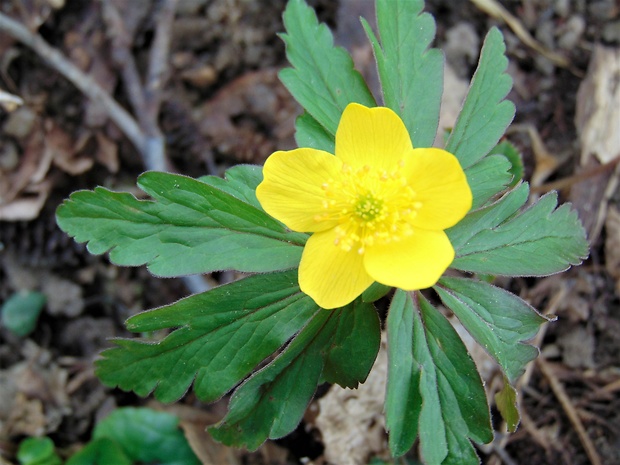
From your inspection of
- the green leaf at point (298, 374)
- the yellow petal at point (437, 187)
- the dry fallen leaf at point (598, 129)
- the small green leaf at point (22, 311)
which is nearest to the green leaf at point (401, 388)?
the green leaf at point (298, 374)

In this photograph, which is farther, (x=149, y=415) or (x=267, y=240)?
(x=149, y=415)

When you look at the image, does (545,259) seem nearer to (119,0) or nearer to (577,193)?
(577,193)

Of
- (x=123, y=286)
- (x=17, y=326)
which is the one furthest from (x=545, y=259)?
(x=17, y=326)

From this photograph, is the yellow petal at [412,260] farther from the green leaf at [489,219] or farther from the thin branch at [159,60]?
the thin branch at [159,60]

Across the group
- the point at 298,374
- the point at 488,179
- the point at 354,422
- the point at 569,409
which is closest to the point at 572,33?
the point at 488,179

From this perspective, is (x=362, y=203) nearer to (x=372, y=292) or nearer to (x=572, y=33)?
(x=372, y=292)

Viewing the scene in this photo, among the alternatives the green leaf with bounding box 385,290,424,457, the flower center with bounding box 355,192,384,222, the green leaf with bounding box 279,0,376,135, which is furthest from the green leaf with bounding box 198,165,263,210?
the green leaf with bounding box 385,290,424,457
